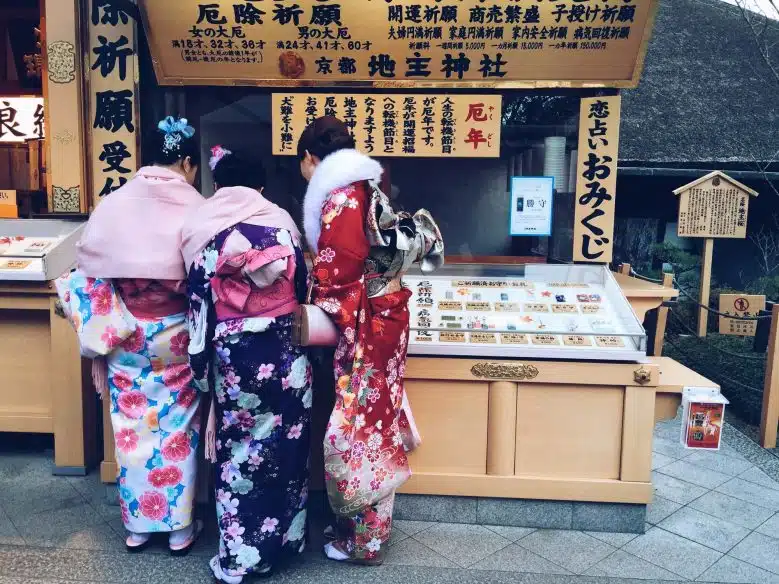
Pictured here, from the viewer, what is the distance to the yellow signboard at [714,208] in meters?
8.60

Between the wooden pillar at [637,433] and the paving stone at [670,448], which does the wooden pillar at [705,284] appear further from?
the wooden pillar at [637,433]

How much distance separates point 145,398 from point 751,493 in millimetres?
3886

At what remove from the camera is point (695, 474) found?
4434mm

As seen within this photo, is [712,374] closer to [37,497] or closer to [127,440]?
[127,440]

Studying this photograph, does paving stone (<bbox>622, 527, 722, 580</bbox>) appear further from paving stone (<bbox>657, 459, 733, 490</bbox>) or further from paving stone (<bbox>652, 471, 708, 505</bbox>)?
paving stone (<bbox>657, 459, 733, 490</bbox>)

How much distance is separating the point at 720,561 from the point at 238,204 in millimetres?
3025

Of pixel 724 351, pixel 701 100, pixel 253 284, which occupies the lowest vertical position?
pixel 724 351

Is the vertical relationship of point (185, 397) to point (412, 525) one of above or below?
above

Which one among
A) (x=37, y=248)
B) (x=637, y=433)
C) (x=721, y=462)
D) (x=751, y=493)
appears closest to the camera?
(x=637, y=433)

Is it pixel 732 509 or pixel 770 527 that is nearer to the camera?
pixel 770 527

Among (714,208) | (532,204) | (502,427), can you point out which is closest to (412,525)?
(502,427)

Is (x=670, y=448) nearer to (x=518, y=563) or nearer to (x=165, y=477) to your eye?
(x=518, y=563)

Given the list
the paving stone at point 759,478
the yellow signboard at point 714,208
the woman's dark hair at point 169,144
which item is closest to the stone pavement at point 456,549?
the paving stone at point 759,478

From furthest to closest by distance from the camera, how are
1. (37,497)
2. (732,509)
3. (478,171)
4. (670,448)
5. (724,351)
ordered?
1. (724,351)
2. (670,448)
3. (478,171)
4. (732,509)
5. (37,497)
